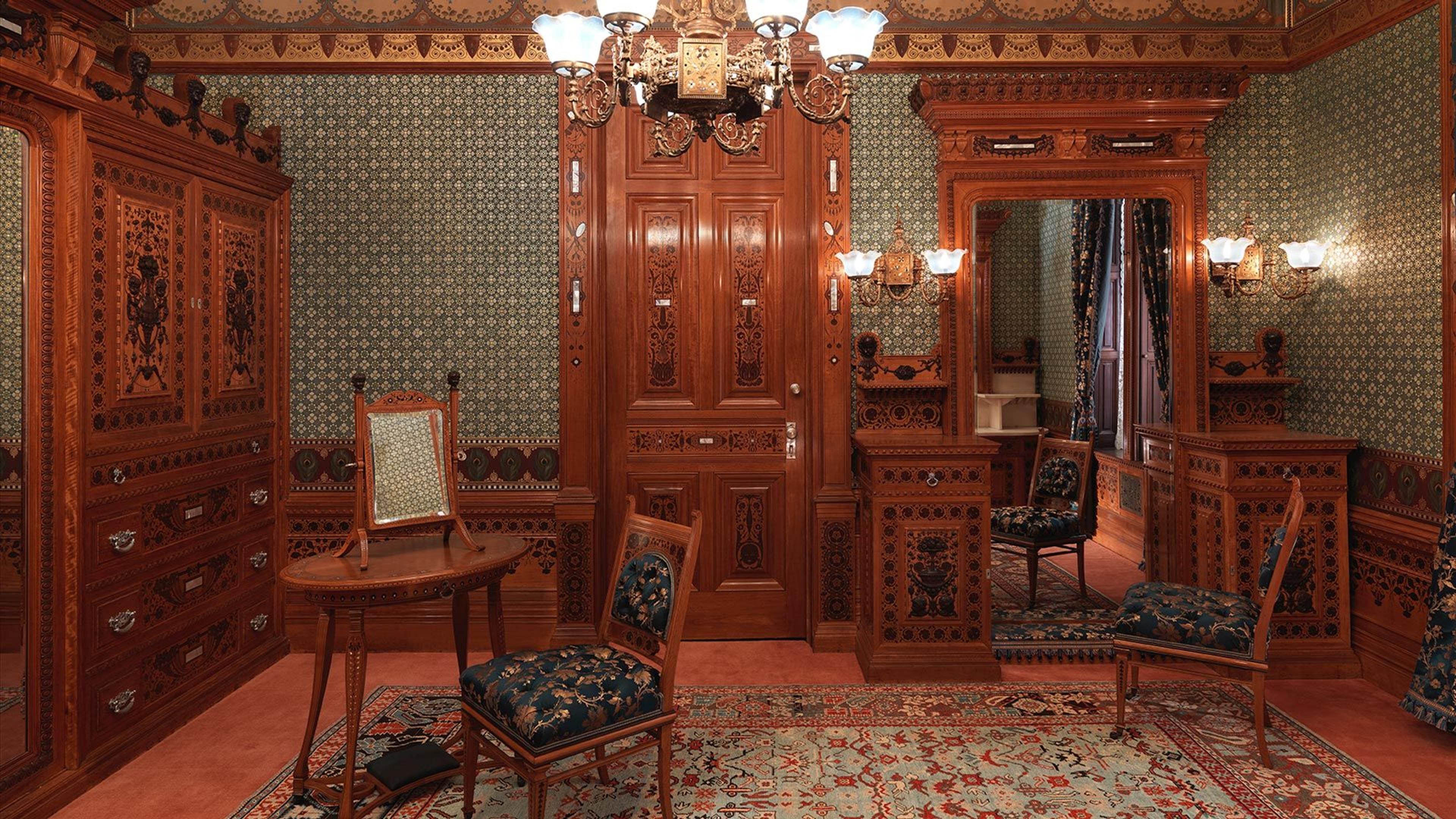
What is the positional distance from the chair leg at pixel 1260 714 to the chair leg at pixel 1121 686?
0.48 metres

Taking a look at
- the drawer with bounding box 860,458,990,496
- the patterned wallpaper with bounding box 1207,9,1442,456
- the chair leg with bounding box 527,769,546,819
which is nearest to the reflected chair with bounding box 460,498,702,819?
the chair leg with bounding box 527,769,546,819

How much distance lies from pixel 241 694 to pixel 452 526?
174 cm

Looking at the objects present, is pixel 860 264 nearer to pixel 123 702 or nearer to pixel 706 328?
pixel 706 328

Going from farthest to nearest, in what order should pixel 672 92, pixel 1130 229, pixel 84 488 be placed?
1. pixel 1130 229
2. pixel 84 488
3. pixel 672 92

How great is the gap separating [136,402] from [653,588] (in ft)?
8.39

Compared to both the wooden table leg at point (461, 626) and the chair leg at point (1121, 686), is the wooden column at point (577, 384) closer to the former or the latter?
the wooden table leg at point (461, 626)

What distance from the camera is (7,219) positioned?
330 cm

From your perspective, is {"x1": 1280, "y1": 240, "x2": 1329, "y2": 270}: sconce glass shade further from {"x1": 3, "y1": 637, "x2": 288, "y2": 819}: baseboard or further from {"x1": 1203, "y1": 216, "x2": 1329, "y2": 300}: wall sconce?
{"x1": 3, "y1": 637, "x2": 288, "y2": 819}: baseboard

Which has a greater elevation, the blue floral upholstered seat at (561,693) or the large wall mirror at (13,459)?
the large wall mirror at (13,459)

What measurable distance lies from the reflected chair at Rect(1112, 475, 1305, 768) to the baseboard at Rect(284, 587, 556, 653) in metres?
3.07

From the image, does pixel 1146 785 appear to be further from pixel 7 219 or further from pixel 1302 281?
pixel 7 219

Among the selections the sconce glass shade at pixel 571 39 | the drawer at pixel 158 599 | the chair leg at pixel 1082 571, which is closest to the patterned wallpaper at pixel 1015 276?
the chair leg at pixel 1082 571

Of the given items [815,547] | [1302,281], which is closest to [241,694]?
[815,547]

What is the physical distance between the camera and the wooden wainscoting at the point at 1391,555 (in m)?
4.29
